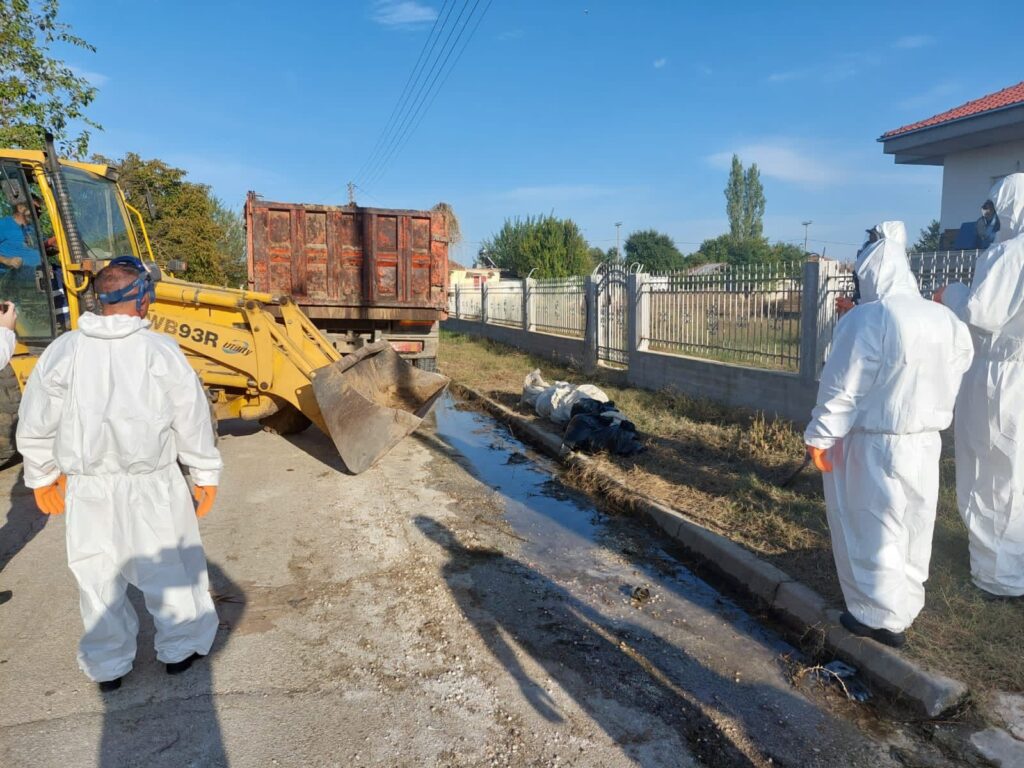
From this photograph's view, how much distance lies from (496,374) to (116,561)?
10806 mm

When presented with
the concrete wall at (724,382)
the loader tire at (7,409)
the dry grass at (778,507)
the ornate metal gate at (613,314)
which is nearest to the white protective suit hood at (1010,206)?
the dry grass at (778,507)

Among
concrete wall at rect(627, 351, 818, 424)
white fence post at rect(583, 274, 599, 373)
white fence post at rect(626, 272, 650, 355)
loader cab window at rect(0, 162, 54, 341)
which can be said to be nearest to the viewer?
loader cab window at rect(0, 162, 54, 341)

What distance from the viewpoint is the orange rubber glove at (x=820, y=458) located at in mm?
3291

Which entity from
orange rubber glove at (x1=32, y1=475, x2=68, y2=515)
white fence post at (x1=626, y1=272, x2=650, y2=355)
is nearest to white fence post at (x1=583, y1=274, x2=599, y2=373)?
white fence post at (x1=626, y1=272, x2=650, y2=355)

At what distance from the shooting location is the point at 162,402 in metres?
3.00

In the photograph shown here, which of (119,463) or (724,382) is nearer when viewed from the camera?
(119,463)

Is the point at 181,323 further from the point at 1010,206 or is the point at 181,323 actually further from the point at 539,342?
the point at 539,342

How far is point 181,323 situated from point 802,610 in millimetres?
5581

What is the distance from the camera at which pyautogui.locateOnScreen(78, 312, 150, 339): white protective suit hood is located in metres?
2.89

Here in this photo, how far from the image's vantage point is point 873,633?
10.9 ft

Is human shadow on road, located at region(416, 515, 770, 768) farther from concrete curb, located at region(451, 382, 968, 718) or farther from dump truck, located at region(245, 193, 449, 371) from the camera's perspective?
dump truck, located at region(245, 193, 449, 371)

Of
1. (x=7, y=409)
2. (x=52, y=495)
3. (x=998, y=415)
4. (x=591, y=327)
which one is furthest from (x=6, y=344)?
(x=591, y=327)

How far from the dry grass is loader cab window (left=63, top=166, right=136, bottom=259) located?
16.9 ft

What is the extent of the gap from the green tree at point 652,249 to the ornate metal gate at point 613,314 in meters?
54.2
